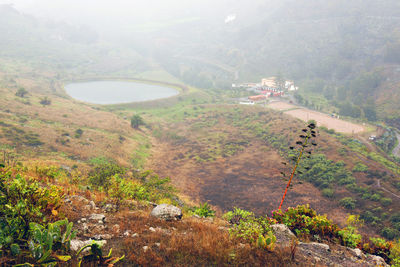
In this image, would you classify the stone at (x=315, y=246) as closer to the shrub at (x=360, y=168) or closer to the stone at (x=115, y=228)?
the stone at (x=115, y=228)

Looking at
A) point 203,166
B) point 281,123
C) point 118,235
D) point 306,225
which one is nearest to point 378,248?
point 306,225

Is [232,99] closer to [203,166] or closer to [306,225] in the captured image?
[203,166]

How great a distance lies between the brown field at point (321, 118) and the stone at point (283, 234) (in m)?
69.7

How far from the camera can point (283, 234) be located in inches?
386

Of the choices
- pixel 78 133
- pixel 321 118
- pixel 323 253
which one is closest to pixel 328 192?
pixel 323 253

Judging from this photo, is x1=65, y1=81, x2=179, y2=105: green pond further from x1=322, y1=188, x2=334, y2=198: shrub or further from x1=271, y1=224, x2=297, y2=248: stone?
x1=271, y1=224, x2=297, y2=248: stone

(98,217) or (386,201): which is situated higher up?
(98,217)

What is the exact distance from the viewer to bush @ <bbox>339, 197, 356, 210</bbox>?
1197 inches

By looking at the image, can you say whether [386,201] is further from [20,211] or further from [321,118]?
[321,118]

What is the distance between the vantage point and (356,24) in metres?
172

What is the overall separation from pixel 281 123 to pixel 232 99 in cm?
4663

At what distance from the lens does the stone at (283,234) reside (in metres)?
9.17

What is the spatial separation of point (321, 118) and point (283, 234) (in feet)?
276

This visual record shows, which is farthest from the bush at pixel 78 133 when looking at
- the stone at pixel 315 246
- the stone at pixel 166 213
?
the stone at pixel 315 246
